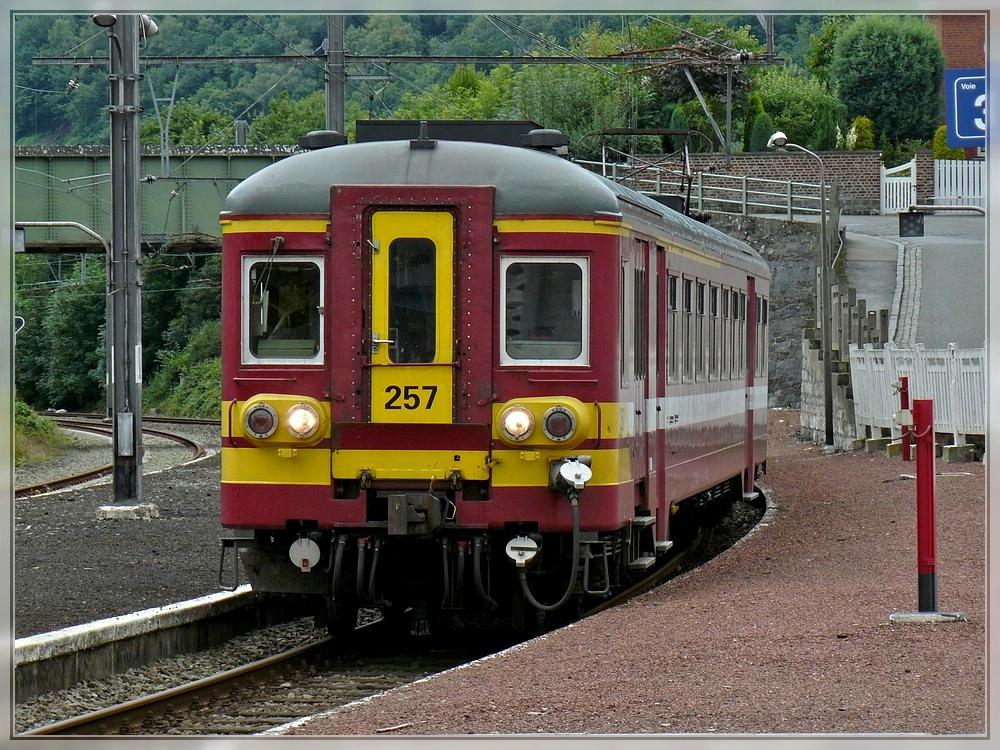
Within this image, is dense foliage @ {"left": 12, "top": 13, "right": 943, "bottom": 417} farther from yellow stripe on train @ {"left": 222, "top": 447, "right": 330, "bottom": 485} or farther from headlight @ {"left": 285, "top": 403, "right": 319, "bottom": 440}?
headlight @ {"left": 285, "top": 403, "right": 319, "bottom": 440}

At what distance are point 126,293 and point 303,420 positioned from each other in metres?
8.59

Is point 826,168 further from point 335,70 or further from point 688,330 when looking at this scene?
point 688,330

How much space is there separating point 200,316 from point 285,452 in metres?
41.9

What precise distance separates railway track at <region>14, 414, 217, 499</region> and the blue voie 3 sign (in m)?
11.7

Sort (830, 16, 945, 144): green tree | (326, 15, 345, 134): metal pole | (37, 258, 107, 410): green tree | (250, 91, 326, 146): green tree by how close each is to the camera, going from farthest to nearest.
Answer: (37, 258, 107, 410): green tree
(830, 16, 945, 144): green tree
(250, 91, 326, 146): green tree
(326, 15, 345, 134): metal pole

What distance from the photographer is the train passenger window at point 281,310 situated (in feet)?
30.7

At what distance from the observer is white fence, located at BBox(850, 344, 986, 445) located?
21.4m

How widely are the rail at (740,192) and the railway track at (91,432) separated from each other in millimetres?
12677

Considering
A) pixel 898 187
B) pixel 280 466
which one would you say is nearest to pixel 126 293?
pixel 280 466

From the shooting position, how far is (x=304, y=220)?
9.31m

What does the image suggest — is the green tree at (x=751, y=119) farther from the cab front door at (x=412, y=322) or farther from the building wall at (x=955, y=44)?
the cab front door at (x=412, y=322)

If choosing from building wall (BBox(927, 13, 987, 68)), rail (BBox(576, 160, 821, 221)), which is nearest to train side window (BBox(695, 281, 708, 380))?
building wall (BBox(927, 13, 987, 68))

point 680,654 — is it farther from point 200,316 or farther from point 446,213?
point 200,316

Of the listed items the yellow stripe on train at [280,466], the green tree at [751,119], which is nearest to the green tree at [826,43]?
the green tree at [751,119]
